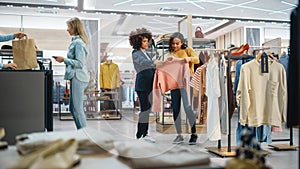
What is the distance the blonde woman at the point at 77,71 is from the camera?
2.81 m

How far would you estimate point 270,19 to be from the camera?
7621 mm

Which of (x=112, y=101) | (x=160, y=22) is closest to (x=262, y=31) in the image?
(x=160, y=22)

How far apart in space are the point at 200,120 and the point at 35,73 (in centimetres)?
253

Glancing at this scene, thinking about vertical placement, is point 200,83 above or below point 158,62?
below

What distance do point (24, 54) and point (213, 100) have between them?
68.9 inches

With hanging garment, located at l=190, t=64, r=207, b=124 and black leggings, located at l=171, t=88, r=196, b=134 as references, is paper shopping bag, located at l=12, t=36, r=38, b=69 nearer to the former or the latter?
black leggings, located at l=171, t=88, r=196, b=134

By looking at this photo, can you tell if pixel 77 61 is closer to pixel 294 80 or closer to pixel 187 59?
pixel 187 59

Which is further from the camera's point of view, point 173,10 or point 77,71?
point 173,10

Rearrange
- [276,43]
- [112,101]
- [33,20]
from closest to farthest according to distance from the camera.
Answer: [276,43] → [112,101] → [33,20]

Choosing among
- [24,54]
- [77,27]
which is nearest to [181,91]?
[77,27]

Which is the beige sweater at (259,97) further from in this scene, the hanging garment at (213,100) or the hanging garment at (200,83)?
the hanging garment at (200,83)

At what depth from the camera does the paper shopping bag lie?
2279 millimetres

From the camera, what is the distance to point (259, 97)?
10.1ft

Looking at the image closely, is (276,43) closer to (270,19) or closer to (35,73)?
(270,19)
